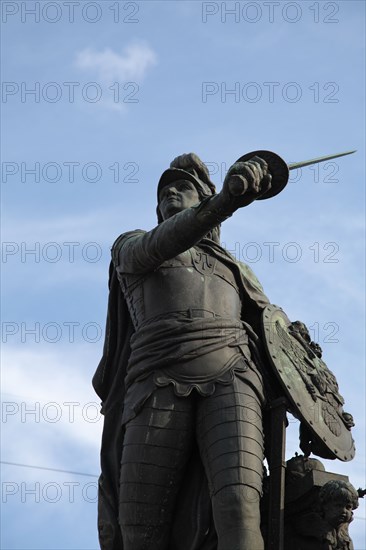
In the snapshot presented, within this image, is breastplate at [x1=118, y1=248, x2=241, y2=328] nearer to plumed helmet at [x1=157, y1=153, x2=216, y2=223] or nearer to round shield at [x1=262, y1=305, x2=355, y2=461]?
round shield at [x1=262, y1=305, x2=355, y2=461]

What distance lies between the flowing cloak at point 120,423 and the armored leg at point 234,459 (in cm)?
39

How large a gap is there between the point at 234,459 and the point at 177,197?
297 centimetres

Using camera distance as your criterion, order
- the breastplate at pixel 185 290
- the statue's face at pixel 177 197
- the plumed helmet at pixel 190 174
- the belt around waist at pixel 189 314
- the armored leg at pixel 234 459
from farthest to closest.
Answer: the plumed helmet at pixel 190 174
the statue's face at pixel 177 197
the breastplate at pixel 185 290
the belt around waist at pixel 189 314
the armored leg at pixel 234 459

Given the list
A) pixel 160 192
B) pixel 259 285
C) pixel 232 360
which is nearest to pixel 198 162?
pixel 160 192

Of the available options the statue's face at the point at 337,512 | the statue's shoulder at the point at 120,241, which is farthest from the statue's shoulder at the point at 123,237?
the statue's face at the point at 337,512

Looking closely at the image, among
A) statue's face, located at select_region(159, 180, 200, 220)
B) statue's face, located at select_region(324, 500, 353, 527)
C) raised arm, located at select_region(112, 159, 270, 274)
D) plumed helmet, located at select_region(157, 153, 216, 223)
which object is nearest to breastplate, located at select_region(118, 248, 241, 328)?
raised arm, located at select_region(112, 159, 270, 274)

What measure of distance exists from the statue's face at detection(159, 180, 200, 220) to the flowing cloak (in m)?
0.44

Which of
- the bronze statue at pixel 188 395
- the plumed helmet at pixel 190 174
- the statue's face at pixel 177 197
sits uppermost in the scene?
the plumed helmet at pixel 190 174

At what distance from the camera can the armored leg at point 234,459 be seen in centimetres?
1149

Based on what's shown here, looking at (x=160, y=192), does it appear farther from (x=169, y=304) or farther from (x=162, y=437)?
(x=162, y=437)

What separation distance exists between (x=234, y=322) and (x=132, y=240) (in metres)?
1.33

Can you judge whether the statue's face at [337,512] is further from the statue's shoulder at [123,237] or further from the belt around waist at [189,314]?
the statue's shoulder at [123,237]

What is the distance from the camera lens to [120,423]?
12.8 meters

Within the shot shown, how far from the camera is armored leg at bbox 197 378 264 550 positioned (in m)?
11.5
